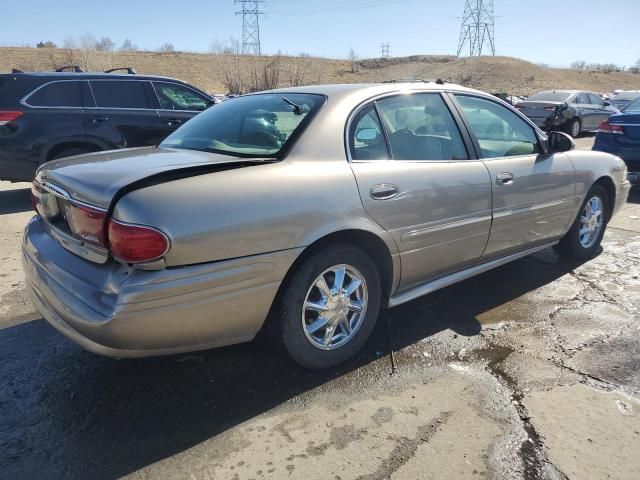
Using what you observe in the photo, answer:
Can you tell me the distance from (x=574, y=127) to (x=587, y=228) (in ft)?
42.9

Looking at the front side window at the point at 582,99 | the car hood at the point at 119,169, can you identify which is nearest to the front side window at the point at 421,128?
the car hood at the point at 119,169

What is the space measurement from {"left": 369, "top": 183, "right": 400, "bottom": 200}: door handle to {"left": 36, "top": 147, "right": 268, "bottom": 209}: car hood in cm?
68

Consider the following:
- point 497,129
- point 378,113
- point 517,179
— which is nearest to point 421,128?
point 378,113

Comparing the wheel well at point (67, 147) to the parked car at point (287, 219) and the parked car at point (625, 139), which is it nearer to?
the parked car at point (287, 219)

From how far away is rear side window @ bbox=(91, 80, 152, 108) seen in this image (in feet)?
23.7

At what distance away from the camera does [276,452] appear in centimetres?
231

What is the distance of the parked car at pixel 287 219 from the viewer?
7.48 ft

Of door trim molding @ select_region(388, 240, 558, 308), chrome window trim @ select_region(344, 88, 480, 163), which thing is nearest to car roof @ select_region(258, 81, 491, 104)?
chrome window trim @ select_region(344, 88, 480, 163)

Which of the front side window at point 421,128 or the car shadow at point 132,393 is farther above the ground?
the front side window at point 421,128

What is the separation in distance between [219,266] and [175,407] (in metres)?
0.82

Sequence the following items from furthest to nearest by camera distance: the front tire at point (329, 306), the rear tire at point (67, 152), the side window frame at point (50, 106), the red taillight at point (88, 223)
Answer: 1. the rear tire at point (67, 152)
2. the side window frame at point (50, 106)
3. the front tire at point (329, 306)
4. the red taillight at point (88, 223)

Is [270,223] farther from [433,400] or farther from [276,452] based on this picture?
[433,400]

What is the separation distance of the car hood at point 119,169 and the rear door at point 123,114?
176 inches

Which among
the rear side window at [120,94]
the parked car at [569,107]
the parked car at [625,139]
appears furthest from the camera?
the parked car at [569,107]
